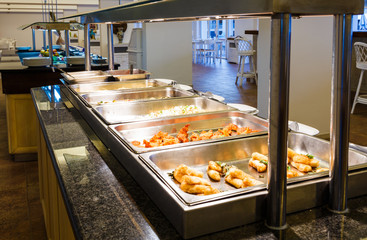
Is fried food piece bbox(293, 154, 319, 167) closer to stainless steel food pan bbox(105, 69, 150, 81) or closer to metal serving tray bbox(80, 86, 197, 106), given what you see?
metal serving tray bbox(80, 86, 197, 106)

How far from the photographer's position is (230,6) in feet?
2.30

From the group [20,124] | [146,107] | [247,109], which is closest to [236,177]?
[146,107]

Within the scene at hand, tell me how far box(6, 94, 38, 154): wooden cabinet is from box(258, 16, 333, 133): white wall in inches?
84.5

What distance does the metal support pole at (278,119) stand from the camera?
675 millimetres

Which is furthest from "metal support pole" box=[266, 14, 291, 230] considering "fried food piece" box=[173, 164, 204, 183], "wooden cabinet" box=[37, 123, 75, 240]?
"wooden cabinet" box=[37, 123, 75, 240]

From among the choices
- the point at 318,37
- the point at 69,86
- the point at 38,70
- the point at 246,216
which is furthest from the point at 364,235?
the point at 38,70

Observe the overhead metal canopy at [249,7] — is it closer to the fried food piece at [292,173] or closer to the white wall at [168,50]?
the fried food piece at [292,173]

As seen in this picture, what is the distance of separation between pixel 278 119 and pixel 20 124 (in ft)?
10.6

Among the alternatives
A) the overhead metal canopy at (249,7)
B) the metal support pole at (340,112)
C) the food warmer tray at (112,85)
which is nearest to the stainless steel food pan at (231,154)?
the metal support pole at (340,112)

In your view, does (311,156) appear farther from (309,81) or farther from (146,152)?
(309,81)

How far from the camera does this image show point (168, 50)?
6.70 m

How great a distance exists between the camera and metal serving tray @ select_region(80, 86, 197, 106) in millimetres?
2150

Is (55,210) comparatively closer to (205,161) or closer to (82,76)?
(205,161)

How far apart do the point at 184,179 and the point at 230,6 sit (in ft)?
1.36
